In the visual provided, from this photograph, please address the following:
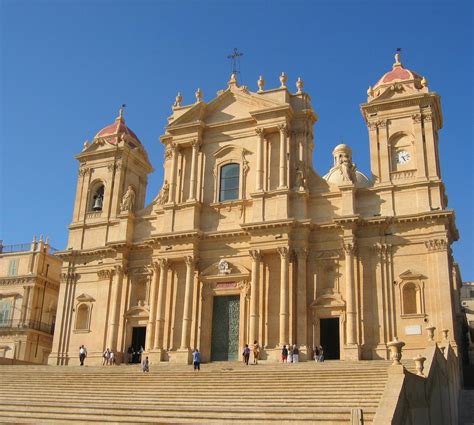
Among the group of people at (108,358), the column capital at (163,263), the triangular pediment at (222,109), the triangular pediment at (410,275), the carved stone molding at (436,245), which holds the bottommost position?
the group of people at (108,358)

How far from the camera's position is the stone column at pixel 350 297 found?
27.4 m

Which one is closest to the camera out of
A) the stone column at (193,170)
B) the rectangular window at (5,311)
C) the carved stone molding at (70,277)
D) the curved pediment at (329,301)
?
the curved pediment at (329,301)

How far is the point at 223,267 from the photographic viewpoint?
30.8m

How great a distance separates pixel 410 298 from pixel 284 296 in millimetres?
5579

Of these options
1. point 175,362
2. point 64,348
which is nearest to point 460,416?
point 175,362

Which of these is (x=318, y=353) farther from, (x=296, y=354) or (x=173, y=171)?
(x=173, y=171)

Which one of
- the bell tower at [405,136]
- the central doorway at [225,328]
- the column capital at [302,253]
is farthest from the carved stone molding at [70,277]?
the bell tower at [405,136]

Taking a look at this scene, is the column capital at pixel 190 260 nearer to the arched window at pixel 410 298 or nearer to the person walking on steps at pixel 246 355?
the person walking on steps at pixel 246 355

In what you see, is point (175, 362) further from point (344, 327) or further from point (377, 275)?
point (377, 275)

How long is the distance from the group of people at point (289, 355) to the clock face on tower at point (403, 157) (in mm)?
10312

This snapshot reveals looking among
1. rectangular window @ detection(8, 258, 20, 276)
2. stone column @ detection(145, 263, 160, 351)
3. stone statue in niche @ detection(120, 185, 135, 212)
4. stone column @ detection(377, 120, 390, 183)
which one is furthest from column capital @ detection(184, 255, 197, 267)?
rectangular window @ detection(8, 258, 20, 276)

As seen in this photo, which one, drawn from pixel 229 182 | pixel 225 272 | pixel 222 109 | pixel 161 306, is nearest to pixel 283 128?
pixel 229 182

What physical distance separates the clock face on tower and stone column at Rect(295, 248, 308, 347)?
634cm

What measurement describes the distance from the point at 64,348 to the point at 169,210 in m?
9.49
